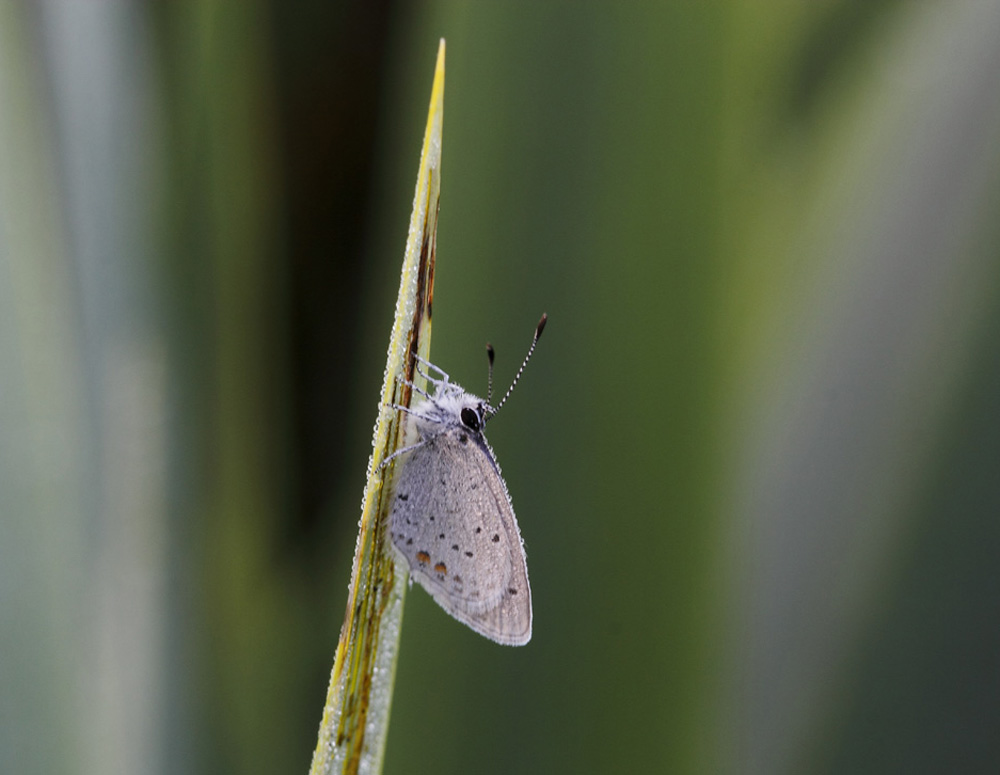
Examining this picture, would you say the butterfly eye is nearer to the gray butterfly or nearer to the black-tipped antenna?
the gray butterfly

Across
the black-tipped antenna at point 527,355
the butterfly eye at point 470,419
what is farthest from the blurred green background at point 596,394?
the butterfly eye at point 470,419

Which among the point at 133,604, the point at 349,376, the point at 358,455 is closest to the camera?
the point at 133,604

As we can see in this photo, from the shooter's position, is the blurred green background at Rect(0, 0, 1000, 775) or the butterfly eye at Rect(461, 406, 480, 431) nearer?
the blurred green background at Rect(0, 0, 1000, 775)

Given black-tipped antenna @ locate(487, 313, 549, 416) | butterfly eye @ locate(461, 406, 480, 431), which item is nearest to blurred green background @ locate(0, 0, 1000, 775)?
black-tipped antenna @ locate(487, 313, 549, 416)

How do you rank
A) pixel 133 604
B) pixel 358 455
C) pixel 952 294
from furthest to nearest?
pixel 358 455
pixel 133 604
pixel 952 294

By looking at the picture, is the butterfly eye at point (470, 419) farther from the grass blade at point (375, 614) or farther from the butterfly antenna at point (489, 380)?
the grass blade at point (375, 614)

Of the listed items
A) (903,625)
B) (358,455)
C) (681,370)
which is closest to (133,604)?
(358,455)

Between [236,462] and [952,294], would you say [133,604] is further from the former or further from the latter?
[952,294]
